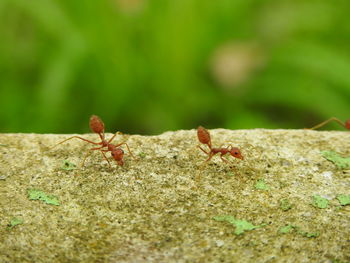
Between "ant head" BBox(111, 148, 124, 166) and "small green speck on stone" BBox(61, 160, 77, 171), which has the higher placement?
"ant head" BBox(111, 148, 124, 166)

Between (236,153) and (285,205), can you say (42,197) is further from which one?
(285,205)

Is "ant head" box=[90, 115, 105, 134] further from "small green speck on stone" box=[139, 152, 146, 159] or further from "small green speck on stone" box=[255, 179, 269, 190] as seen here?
"small green speck on stone" box=[255, 179, 269, 190]

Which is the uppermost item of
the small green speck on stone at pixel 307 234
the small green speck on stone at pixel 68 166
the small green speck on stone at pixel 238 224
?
the small green speck on stone at pixel 307 234

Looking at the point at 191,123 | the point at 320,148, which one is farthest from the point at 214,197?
the point at 191,123

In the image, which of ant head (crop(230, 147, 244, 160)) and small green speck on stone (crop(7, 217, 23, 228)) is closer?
small green speck on stone (crop(7, 217, 23, 228))

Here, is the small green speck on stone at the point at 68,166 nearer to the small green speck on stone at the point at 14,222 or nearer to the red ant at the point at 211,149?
the small green speck on stone at the point at 14,222

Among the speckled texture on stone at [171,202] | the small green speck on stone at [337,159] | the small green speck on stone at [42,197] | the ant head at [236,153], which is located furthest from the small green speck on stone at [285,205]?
the small green speck on stone at [42,197]

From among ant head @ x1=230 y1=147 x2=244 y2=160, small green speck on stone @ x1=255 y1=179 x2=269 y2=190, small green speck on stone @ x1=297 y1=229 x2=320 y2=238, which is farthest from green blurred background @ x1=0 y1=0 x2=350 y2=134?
small green speck on stone @ x1=297 y1=229 x2=320 y2=238

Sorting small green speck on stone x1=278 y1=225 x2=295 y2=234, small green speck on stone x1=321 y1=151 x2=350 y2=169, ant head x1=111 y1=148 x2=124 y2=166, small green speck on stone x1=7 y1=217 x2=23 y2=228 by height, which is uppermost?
small green speck on stone x1=321 y1=151 x2=350 y2=169
